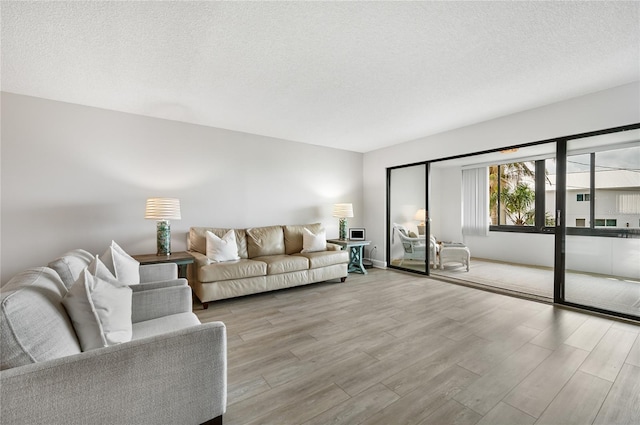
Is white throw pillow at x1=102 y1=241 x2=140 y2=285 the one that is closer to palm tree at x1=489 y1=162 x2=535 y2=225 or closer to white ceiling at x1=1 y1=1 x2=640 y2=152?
white ceiling at x1=1 y1=1 x2=640 y2=152

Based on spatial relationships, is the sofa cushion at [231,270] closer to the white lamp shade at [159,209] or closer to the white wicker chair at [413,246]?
the white lamp shade at [159,209]

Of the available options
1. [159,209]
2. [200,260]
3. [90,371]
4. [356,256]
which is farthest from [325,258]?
[90,371]

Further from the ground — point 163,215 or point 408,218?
point 163,215

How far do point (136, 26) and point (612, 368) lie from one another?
4.43 m

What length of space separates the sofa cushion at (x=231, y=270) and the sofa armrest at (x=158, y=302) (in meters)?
1.17

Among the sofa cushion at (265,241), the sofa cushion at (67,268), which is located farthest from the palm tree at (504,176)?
the sofa cushion at (67,268)

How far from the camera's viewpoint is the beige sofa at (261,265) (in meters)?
3.35

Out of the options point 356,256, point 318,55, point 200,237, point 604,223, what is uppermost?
point 318,55

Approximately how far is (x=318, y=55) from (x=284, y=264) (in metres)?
2.69

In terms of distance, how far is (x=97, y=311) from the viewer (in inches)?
53.6

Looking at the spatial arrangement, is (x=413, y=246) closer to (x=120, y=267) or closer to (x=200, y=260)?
(x=200, y=260)

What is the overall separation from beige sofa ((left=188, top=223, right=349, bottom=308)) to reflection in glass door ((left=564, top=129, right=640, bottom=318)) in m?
3.07

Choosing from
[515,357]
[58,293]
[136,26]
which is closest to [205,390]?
[58,293]

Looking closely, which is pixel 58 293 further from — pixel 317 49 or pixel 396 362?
pixel 317 49
